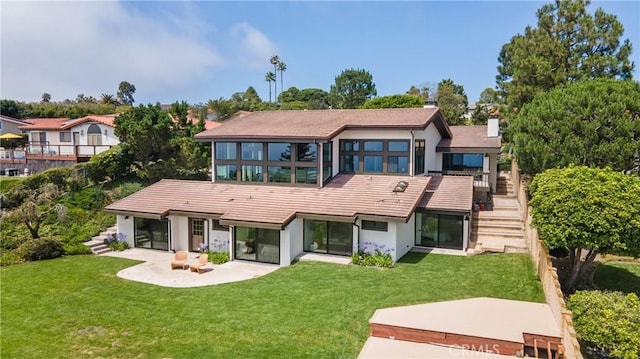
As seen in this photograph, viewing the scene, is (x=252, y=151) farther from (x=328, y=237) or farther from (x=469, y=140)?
(x=469, y=140)

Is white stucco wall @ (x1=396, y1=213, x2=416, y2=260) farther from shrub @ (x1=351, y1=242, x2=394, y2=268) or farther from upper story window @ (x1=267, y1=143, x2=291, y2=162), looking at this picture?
upper story window @ (x1=267, y1=143, x2=291, y2=162)

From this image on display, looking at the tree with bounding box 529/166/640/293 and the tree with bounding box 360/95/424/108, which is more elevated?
the tree with bounding box 360/95/424/108

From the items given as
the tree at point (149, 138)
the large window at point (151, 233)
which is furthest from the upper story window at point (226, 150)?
the tree at point (149, 138)

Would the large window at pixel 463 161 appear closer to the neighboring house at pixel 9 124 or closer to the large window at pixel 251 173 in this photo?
the large window at pixel 251 173

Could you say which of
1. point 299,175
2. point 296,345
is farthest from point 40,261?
point 296,345

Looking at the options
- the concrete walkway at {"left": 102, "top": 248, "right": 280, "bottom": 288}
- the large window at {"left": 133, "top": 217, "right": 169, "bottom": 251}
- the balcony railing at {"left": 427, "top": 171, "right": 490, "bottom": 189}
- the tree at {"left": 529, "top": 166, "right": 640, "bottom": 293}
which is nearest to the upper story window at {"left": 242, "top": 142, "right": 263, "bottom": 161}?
the large window at {"left": 133, "top": 217, "right": 169, "bottom": 251}
